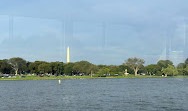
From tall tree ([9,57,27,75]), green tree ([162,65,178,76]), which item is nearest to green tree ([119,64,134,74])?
green tree ([162,65,178,76])

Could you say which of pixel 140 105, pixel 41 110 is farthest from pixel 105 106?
pixel 41 110

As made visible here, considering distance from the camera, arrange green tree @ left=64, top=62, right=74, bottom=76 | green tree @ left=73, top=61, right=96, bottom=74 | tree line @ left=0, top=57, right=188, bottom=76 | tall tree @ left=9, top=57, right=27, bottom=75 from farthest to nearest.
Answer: tall tree @ left=9, top=57, right=27, bottom=75 → green tree @ left=73, top=61, right=96, bottom=74 → green tree @ left=64, top=62, right=74, bottom=76 → tree line @ left=0, top=57, right=188, bottom=76

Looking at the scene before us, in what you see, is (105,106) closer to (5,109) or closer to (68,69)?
(5,109)

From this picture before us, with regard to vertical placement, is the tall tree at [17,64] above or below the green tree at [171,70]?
above

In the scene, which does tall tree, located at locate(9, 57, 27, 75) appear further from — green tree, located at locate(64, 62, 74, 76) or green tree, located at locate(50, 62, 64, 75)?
green tree, located at locate(64, 62, 74, 76)

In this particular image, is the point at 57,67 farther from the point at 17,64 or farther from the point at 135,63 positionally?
the point at 135,63

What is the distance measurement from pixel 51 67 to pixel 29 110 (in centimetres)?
9225

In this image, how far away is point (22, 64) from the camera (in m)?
128

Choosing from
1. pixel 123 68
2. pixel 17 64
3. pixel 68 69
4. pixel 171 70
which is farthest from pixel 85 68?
pixel 171 70

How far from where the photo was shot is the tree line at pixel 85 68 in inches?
4592

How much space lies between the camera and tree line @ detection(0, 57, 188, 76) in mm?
116625

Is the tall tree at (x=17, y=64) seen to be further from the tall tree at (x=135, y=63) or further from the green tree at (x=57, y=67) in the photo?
the tall tree at (x=135, y=63)

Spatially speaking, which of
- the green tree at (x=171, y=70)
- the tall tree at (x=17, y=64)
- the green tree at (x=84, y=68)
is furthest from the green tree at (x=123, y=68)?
the tall tree at (x=17, y=64)

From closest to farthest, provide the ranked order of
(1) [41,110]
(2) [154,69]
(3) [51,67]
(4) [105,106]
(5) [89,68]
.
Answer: (1) [41,110] < (4) [105,106] < (3) [51,67] < (5) [89,68] < (2) [154,69]
